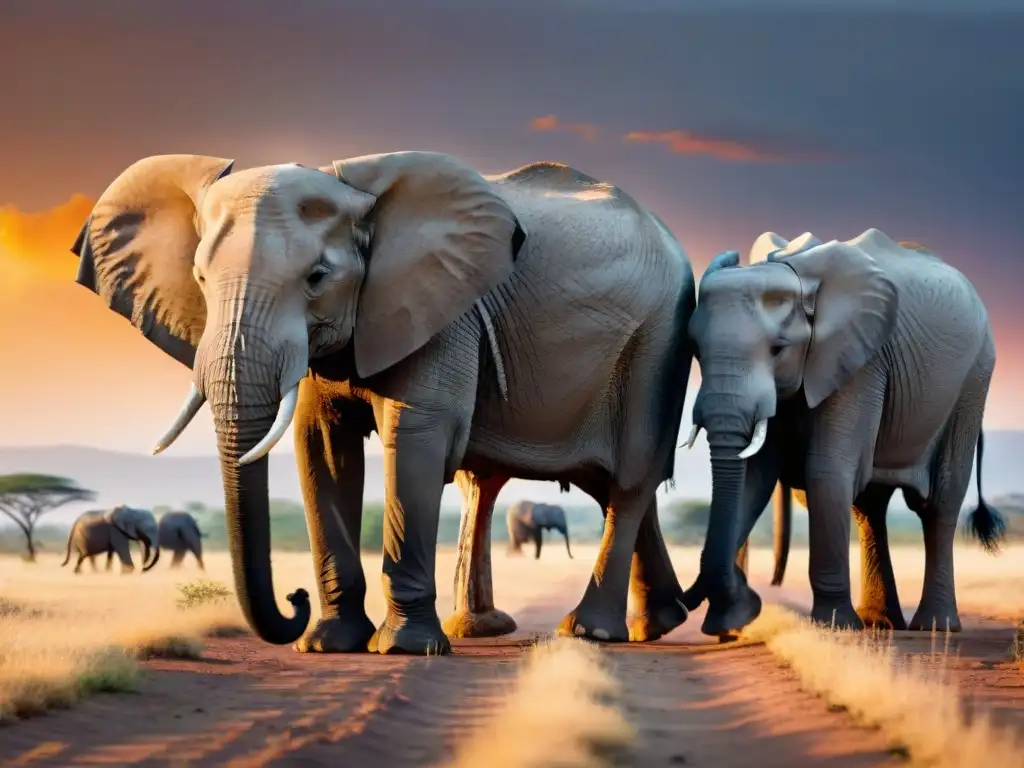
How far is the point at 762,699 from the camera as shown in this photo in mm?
8250

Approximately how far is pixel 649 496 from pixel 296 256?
4.20 meters

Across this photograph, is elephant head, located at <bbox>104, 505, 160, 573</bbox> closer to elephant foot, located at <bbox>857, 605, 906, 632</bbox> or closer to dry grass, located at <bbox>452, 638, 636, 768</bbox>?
elephant foot, located at <bbox>857, 605, 906, 632</bbox>

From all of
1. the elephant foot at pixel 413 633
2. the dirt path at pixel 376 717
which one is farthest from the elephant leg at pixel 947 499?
the elephant foot at pixel 413 633

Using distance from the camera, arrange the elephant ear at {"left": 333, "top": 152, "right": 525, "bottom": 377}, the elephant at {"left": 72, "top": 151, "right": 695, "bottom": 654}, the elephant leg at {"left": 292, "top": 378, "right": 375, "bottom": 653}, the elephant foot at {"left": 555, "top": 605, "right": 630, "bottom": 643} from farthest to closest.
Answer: the elephant foot at {"left": 555, "top": 605, "right": 630, "bottom": 643}
the elephant leg at {"left": 292, "top": 378, "right": 375, "bottom": 653}
the elephant ear at {"left": 333, "top": 152, "right": 525, "bottom": 377}
the elephant at {"left": 72, "top": 151, "right": 695, "bottom": 654}

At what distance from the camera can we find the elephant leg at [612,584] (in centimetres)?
1216

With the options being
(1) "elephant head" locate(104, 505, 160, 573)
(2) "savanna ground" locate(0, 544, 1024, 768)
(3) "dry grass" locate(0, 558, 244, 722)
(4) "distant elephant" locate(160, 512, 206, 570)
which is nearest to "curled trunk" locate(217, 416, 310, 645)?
(2) "savanna ground" locate(0, 544, 1024, 768)

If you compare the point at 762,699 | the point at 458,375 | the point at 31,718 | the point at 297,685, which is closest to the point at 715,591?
the point at 458,375

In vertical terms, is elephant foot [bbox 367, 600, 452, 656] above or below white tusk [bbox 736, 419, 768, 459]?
below

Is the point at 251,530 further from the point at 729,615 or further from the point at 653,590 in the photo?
the point at 653,590

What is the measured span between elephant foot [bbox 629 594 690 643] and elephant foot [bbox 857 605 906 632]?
1848mm

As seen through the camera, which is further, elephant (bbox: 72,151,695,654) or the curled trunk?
elephant (bbox: 72,151,695,654)

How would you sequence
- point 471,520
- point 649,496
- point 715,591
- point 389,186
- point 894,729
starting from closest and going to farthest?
1. point 894,729
2. point 389,186
3. point 715,591
4. point 649,496
5. point 471,520

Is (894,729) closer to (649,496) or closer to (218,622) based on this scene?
(649,496)

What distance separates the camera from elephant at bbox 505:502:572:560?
38.7 m
